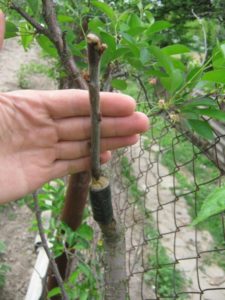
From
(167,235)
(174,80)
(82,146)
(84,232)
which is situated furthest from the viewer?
(167,235)

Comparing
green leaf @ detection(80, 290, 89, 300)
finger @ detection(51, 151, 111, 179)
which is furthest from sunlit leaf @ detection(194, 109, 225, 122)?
green leaf @ detection(80, 290, 89, 300)

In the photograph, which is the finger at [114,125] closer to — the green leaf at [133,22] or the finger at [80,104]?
the finger at [80,104]

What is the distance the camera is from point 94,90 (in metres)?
0.60

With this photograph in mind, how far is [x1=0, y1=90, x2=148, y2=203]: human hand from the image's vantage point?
3.03 ft

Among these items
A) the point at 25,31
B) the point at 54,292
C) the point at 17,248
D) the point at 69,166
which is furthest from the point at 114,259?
the point at 17,248

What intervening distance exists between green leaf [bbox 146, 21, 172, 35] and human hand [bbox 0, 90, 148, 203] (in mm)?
220

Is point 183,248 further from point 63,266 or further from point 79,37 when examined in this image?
point 79,37

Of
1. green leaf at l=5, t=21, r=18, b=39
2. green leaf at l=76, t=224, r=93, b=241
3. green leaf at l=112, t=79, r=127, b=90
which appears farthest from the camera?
green leaf at l=76, t=224, r=93, b=241

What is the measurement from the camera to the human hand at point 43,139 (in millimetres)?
922

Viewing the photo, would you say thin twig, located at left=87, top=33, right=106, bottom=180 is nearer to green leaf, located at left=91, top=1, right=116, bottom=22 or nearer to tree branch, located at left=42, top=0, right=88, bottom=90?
tree branch, located at left=42, top=0, right=88, bottom=90

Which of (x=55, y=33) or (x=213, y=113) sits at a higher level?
(x=55, y=33)

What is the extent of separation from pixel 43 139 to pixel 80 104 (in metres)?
0.17

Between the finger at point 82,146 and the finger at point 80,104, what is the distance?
0.08 m

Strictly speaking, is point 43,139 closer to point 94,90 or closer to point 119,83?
point 119,83
